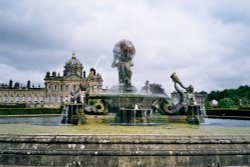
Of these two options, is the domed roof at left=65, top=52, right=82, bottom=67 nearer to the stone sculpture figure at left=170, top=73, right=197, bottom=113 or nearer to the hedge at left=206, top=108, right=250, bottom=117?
the hedge at left=206, top=108, right=250, bottom=117

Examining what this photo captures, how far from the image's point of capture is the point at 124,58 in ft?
50.3

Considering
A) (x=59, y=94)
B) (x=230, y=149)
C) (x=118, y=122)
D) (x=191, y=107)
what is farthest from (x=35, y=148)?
(x=59, y=94)

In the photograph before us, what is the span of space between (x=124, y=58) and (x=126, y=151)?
9454 millimetres

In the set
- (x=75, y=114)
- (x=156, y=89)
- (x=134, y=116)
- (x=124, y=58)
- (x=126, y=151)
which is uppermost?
(x=124, y=58)

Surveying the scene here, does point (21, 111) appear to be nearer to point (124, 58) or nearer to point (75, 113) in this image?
point (124, 58)

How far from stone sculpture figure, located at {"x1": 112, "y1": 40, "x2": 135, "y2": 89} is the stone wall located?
29.5ft

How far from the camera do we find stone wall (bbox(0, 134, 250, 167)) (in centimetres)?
620

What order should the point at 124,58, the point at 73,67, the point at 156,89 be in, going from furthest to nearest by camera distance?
the point at 73,67, the point at 156,89, the point at 124,58

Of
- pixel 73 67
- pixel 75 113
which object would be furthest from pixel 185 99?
pixel 73 67

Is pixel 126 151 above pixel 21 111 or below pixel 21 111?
below

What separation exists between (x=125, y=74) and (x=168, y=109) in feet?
8.53

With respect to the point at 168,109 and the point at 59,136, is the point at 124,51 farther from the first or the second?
the point at 59,136

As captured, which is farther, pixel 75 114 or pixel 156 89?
pixel 156 89

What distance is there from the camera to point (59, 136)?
6551 mm
